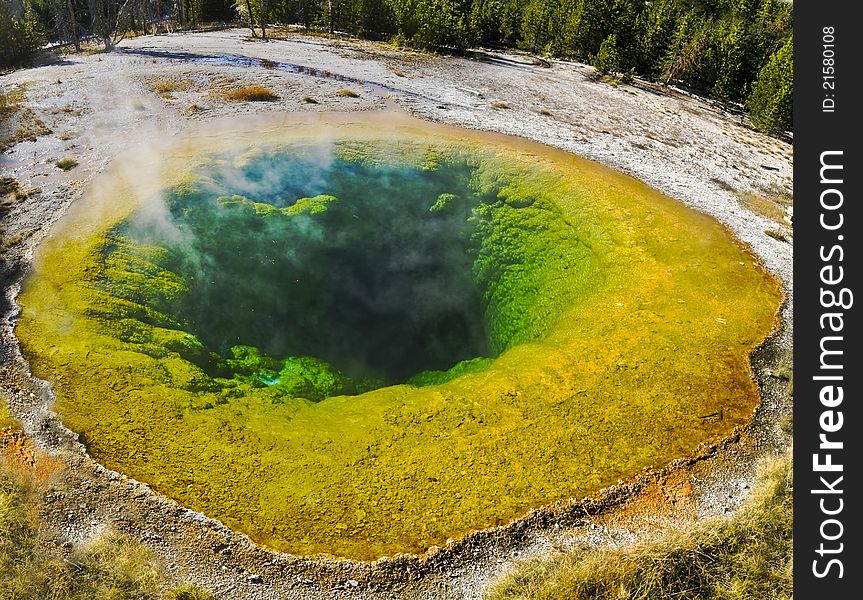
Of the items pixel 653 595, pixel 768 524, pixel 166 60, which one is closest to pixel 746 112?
pixel 768 524


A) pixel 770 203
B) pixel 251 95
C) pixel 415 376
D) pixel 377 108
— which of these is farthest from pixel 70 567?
pixel 251 95

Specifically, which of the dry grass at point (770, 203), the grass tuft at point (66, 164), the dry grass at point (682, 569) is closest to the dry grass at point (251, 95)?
the grass tuft at point (66, 164)

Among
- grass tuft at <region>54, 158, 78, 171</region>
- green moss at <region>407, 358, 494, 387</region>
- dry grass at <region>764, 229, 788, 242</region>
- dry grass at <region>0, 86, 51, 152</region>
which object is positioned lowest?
green moss at <region>407, 358, 494, 387</region>

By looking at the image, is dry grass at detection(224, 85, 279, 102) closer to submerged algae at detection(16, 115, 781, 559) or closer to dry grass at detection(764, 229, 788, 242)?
submerged algae at detection(16, 115, 781, 559)

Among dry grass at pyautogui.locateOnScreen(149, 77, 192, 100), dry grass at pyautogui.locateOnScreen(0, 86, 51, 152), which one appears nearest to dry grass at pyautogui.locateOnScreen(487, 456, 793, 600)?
dry grass at pyautogui.locateOnScreen(0, 86, 51, 152)

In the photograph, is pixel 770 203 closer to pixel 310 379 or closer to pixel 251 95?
pixel 310 379

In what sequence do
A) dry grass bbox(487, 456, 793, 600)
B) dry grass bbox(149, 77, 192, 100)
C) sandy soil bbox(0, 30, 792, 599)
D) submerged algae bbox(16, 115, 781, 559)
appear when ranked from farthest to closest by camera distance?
dry grass bbox(149, 77, 192, 100)
submerged algae bbox(16, 115, 781, 559)
sandy soil bbox(0, 30, 792, 599)
dry grass bbox(487, 456, 793, 600)

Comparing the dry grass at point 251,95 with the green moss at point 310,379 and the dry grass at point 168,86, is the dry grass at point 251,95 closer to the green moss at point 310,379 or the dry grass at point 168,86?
the dry grass at point 168,86
